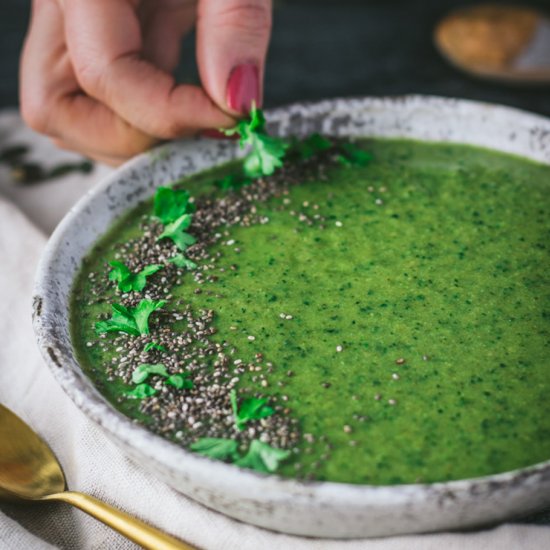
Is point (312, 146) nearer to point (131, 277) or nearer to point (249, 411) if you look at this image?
point (131, 277)

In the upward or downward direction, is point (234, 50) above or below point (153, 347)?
above

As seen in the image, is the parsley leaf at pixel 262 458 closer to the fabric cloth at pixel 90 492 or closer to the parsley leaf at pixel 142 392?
the fabric cloth at pixel 90 492

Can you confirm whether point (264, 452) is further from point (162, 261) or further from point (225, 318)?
point (162, 261)

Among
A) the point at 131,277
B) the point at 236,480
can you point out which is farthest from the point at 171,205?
the point at 236,480

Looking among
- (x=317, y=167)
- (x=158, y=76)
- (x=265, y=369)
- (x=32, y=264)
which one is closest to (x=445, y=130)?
(x=317, y=167)

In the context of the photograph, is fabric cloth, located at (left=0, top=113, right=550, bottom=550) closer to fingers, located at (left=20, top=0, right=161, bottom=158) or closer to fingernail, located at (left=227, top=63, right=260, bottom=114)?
fingers, located at (left=20, top=0, right=161, bottom=158)
